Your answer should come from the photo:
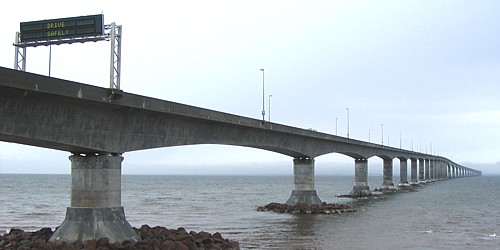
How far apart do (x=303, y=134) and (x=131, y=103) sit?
3114cm

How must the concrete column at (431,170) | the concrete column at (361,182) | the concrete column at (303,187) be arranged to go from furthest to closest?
the concrete column at (431,170) < the concrete column at (361,182) < the concrete column at (303,187)

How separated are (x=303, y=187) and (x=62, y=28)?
36.3 meters

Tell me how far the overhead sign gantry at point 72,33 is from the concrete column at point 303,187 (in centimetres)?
3448

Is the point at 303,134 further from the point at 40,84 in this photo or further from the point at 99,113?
the point at 40,84

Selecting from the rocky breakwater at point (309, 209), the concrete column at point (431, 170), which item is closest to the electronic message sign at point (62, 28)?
the rocky breakwater at point (309, 209)

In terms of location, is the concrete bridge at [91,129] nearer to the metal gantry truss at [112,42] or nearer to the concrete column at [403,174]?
the metal gantry truss at [112,42]

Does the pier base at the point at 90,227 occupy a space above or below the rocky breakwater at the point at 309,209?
above

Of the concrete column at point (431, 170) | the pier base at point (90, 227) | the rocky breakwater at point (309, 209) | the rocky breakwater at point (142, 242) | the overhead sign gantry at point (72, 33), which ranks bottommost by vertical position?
the rocky breakwater at point (309, 209)

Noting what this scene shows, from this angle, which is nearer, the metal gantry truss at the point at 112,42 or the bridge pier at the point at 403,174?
the metal gantry truss at the point at 112,42

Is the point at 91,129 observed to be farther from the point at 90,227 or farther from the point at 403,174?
the point at 403,174

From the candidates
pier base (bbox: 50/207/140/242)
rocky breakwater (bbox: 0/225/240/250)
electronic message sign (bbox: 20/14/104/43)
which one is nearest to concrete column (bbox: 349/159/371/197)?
rocky breakwater (bbox: 0/225/240/250)

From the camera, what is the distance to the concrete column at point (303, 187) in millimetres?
57438

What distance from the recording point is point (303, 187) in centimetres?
5791

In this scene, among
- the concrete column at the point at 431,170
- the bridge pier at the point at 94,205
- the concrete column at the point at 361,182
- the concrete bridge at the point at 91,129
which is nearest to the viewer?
the concrete bridge at the point at 91,129
